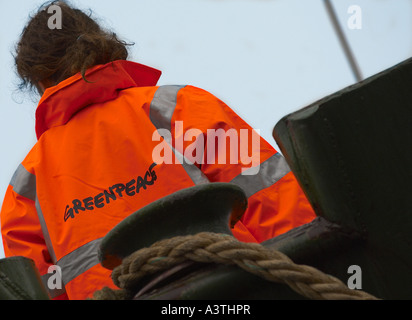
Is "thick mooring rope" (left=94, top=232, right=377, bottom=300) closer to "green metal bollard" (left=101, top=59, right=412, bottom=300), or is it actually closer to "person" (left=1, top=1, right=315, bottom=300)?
"green metal bollard" (left=101, top=59, right=412, bottom=300)

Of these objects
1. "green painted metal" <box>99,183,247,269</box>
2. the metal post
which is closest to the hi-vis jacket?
"green painted metal" <box>99,183,247,269</box>

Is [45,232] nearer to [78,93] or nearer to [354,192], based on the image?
[78,93]

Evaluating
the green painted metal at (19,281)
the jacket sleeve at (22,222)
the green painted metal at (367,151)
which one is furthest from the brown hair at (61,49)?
the green painted metal at (367,151)

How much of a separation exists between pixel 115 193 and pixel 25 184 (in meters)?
0.42

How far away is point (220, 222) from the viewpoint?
3.75ft

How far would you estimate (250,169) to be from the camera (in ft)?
7.29

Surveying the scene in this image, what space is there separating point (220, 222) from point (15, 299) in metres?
0.34

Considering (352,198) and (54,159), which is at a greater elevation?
(54,159)

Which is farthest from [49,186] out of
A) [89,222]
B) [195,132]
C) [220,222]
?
[220,222]

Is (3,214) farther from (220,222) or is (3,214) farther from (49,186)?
(220,222)

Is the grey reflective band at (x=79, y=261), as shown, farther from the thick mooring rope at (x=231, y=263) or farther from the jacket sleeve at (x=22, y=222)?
the thick mooring rope at (x=231, y=263)

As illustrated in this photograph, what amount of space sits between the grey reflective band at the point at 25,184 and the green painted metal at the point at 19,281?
4.25 ft

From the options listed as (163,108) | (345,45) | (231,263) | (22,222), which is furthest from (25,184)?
(345,45)

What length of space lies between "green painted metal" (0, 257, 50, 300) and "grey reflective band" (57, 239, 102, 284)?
953 millimetres
